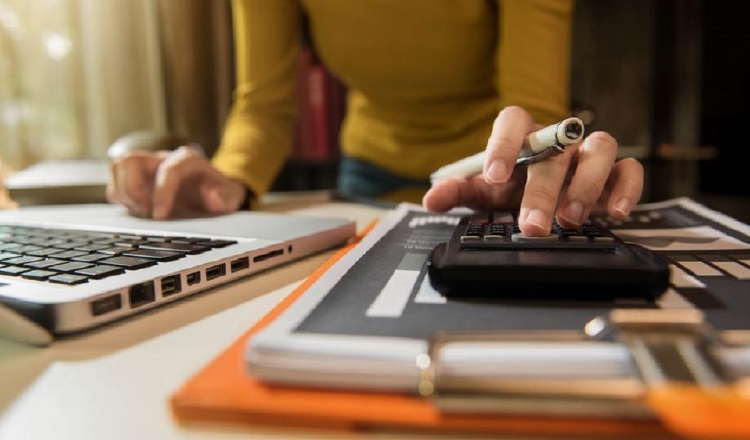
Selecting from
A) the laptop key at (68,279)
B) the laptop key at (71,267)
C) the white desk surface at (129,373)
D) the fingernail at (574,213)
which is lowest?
the white desk surface at (129,373)

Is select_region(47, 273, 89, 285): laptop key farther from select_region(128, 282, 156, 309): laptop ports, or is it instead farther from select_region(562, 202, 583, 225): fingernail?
select_region(562, 202, 583, 225): fingernail

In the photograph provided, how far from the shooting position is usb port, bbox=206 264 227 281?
404mm

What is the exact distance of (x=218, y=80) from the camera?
1.61 m

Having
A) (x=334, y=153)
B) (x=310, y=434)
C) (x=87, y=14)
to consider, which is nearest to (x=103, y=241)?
(x=310, y=434)

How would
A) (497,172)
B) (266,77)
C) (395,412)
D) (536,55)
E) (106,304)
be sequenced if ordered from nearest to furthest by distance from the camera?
(395,412)
(106,304)
(497,172)
(536,55)
(266,77)

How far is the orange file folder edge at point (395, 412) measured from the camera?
19 centimetres

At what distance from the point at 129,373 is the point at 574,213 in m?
0.31

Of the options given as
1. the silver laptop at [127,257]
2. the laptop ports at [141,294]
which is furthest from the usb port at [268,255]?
the laptop ports at [141,294]

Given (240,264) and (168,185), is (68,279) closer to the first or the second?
(240,264)

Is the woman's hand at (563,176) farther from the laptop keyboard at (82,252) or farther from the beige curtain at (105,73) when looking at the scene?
the beige curtain at (105,73)

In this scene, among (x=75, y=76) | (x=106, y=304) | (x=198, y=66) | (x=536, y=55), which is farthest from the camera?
(x=198, y=66)

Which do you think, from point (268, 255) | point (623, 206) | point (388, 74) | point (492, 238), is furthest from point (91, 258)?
point (388, 74)

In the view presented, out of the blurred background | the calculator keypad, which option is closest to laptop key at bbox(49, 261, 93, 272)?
the calculator keypad

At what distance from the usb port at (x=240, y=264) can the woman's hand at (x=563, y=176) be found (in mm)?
184
